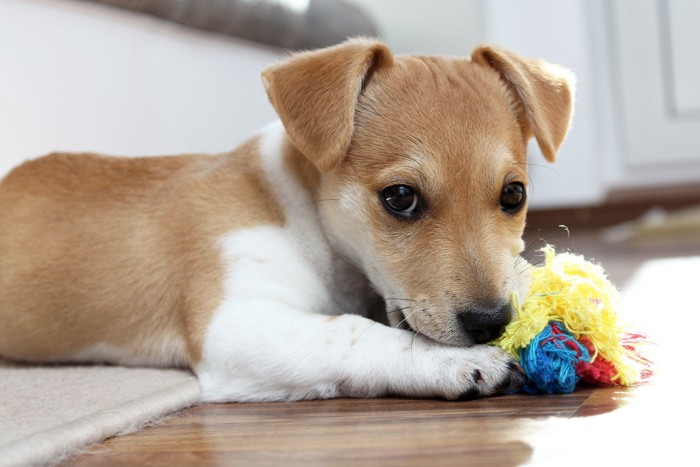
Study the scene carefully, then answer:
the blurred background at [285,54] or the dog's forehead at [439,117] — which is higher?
the dog's forehead at [439,117]

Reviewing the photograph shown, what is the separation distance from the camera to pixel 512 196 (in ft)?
6.63

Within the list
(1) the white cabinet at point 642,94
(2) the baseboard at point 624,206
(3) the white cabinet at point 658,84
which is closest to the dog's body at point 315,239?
(1) the white cabinet at point 642,94

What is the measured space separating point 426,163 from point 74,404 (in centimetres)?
89

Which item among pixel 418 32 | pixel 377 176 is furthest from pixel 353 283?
pixel 418 32

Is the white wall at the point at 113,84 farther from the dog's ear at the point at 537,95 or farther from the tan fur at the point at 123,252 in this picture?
the dog's ear at the point at 537,95

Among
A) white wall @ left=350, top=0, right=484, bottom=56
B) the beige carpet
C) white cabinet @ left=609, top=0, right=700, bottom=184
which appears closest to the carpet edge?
the beige carpet

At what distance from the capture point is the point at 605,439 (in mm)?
1399

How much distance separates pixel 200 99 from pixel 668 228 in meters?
3.53

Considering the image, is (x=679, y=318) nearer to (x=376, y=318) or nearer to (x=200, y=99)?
(x=376, y=318)

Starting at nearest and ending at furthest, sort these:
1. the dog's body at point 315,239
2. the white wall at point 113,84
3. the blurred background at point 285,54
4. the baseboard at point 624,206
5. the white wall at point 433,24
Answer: the dog's body at point 315,239
the white wall at point 113,84
the blurred background at point 285,54
the white wall at point 433,24
the baseboard at point 624,206

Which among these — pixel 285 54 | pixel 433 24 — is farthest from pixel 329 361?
pixel 433 24

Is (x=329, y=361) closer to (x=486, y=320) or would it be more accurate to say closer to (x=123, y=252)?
(x=486, y=320)

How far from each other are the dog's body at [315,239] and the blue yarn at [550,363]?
0.11ft

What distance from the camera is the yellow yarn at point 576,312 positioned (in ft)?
5.91
